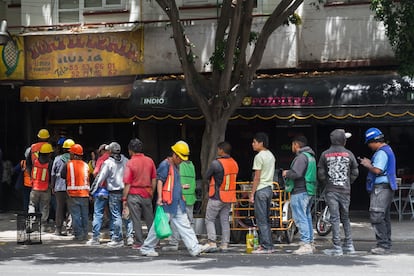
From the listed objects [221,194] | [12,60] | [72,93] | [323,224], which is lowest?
[323,224]

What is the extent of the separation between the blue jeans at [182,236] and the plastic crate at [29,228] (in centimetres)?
267

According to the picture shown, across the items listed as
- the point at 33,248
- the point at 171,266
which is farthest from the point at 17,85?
the point at 171,266

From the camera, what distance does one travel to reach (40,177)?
13344mm

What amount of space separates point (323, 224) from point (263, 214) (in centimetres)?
249

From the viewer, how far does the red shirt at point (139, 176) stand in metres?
11.2

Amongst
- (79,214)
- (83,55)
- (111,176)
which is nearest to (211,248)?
(111,176)

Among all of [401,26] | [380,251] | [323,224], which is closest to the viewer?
[380,251]

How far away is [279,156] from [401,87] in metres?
3.68

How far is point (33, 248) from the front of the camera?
38.8ft

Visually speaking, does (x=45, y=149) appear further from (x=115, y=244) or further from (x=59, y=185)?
(x=115, y=244)

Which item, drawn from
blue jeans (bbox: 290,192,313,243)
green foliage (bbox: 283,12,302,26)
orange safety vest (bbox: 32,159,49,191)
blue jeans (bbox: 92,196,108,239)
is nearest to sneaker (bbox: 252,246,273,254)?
blue jeans (bbox: 290,192,313,243)

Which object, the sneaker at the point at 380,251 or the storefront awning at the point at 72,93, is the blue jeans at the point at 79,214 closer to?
the storefront awning at the point at 72,93

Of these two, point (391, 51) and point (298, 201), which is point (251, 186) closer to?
point (298, 201)

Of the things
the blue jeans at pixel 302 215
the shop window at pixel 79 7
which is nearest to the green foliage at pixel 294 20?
the shop window at pixel 79 7
